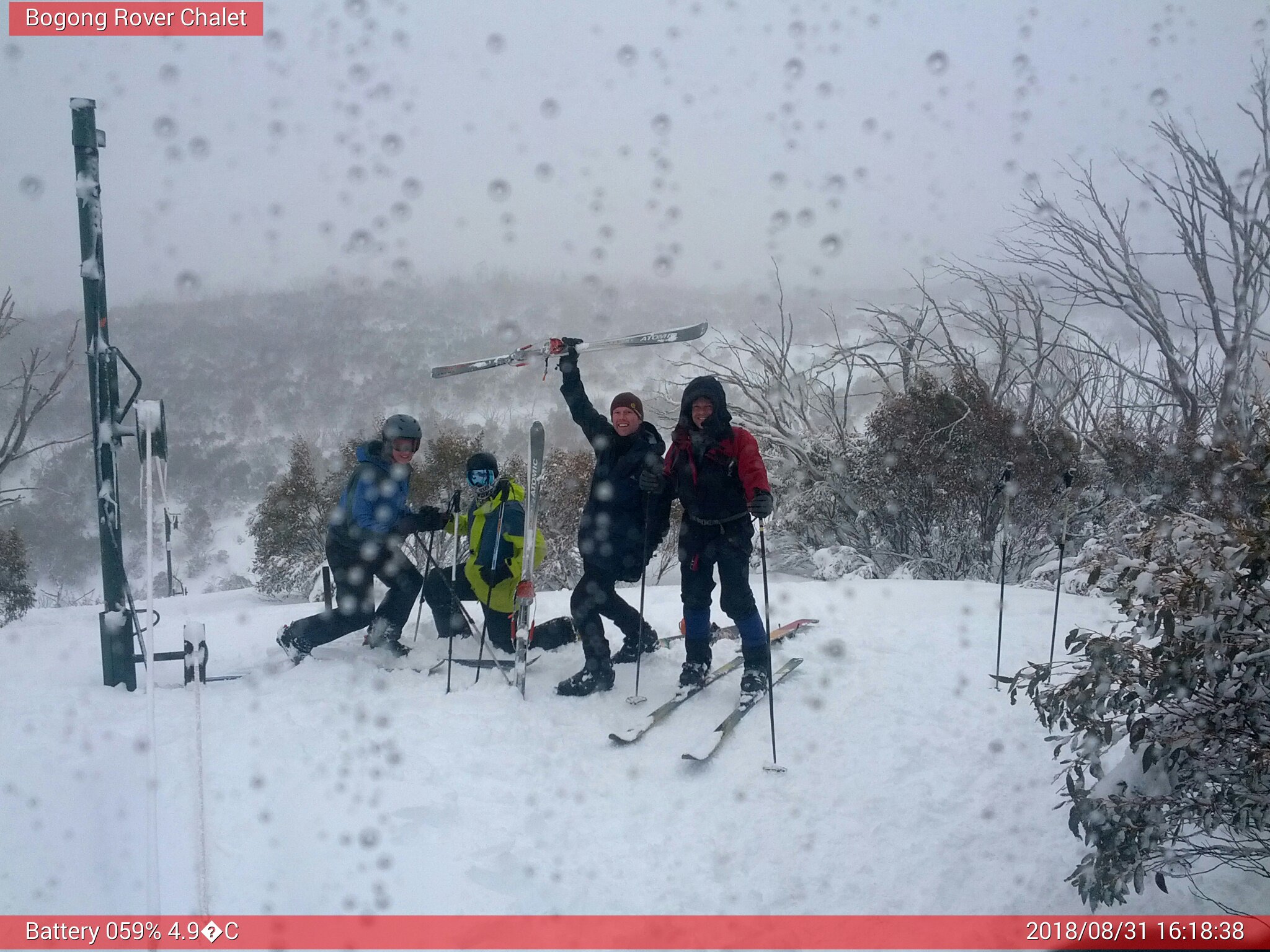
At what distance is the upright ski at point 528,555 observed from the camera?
16.6 ft

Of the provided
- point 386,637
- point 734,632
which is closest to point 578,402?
point 386,637

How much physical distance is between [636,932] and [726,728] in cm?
162

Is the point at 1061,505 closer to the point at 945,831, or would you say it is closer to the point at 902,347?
the point at 902,347

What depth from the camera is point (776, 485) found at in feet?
62.2

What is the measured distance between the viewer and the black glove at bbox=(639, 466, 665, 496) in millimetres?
4910

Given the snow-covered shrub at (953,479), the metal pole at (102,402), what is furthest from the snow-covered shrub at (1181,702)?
the snow-covered shrub at (953,479)

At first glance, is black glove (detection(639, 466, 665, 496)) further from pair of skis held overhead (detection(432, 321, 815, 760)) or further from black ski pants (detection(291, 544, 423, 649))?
black ski pants (detection(291, 544, 423, 649))

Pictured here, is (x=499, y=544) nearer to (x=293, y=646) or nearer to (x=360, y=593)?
(x=360, y=593)

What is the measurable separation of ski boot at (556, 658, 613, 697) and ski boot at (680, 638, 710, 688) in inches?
19.1

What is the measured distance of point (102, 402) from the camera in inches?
188

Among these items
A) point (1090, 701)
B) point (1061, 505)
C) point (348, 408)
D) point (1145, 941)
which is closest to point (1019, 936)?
point (1145, 941)

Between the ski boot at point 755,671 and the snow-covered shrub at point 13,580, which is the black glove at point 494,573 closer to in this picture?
the ski boot at point 755,671

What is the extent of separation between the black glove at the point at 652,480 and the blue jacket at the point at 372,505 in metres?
1.63

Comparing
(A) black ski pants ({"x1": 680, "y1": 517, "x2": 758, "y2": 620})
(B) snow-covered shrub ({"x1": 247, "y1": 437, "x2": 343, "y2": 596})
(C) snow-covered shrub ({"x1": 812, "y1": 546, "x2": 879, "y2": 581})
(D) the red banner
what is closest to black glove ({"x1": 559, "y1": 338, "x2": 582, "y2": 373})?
(A) black ski pants ({"x1": 680, "y1": 517, "x2": 758, "y2": 620})
